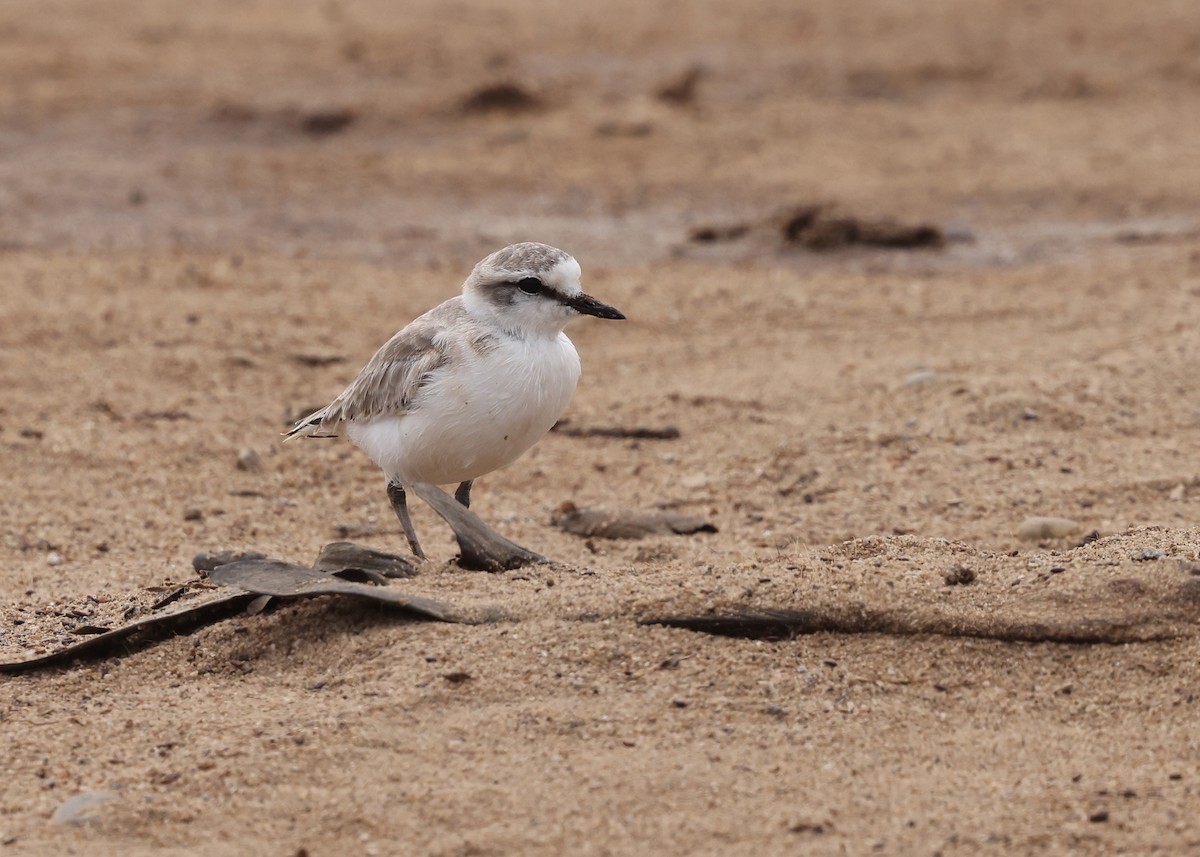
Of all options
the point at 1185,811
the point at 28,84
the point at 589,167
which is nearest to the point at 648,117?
the point at 589,167

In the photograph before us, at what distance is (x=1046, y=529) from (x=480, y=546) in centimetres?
230

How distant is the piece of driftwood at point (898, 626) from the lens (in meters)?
4.50

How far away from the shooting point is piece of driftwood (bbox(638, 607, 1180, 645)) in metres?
4.50

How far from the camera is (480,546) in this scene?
Answer: 17.5ft

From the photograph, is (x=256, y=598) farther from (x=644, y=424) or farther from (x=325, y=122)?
(x=325, y=122)

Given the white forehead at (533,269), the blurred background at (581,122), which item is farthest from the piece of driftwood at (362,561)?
the blurred background at (581,122)

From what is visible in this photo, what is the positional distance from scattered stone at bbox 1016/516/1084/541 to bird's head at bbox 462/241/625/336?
1882 millimetres

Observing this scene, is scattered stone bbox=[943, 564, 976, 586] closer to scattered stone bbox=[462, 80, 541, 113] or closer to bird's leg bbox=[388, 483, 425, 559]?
bird's leg bbox=[388, 483, 425, 559]

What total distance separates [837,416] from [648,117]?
6747 mm

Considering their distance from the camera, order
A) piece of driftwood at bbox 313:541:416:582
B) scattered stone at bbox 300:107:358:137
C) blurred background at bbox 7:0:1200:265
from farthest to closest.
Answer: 1. scattered stone at bbox 300:107:358:137
2. blurred background at bbox 7:0:1200:265
3. piece of driftwood at bbox 313:541:416:582

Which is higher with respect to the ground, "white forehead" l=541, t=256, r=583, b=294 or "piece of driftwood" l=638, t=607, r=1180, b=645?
"white forehead" l=541, t=256, r=583, b=294

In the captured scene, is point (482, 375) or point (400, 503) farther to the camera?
point (400, 503)

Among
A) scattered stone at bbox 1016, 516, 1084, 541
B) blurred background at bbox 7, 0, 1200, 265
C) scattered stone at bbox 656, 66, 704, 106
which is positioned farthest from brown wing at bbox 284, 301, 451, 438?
scattered stone at bbox 656, 66, 704, 106


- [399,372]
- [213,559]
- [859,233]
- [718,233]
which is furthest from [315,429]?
[859,233]
